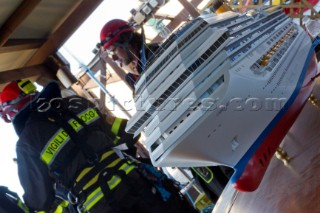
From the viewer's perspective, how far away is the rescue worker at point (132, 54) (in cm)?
409

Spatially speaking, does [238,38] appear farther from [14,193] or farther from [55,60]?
[55,60]

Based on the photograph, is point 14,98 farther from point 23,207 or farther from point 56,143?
point 23,207

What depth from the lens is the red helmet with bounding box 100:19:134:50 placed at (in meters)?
4.45

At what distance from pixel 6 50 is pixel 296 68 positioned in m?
3.02

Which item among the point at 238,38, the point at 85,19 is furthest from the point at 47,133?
the point at 85,19

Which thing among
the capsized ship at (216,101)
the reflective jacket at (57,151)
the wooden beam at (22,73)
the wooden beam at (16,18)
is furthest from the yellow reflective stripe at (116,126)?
the wooden beam at (22,73)

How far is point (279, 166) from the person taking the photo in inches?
113

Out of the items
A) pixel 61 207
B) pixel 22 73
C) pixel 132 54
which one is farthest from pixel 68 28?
pixel 61 207

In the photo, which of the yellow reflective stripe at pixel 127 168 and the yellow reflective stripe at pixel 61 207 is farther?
the yellow reflective stripe at pixel 61 207

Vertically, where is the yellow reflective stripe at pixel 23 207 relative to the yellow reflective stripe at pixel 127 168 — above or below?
above

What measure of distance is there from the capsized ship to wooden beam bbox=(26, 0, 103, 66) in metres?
2.75

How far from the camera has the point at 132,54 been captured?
4.31 metres

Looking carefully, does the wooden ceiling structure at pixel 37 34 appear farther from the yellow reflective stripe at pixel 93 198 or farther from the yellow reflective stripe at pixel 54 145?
the yellow reflective stripe at pixel 93 198

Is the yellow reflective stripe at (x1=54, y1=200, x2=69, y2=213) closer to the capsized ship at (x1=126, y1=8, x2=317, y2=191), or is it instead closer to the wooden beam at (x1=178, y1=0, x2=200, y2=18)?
the capsized ship at (x1=126, y1=8, x2=317, y2=191)
